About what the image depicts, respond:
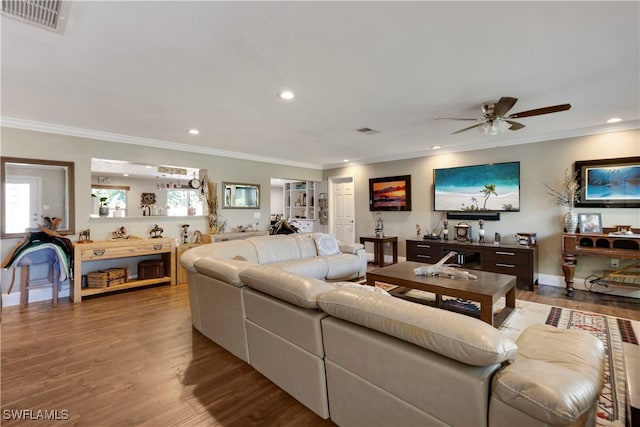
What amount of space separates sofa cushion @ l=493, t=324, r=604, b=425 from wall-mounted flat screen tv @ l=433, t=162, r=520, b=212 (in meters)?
4.38

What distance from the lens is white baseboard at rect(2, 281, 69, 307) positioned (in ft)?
12.5

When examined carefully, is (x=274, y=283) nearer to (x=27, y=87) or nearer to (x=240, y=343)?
(x=240, y=343)

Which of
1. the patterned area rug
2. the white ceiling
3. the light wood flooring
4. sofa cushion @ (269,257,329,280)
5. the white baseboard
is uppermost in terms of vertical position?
the white ceiling

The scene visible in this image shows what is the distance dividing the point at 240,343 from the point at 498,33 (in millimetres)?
2926

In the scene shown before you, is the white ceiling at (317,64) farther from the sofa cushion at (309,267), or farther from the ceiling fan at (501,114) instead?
the sofa cushion at (309,267)

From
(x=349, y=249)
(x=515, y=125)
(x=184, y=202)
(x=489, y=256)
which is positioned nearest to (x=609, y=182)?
(x=489, y=256)

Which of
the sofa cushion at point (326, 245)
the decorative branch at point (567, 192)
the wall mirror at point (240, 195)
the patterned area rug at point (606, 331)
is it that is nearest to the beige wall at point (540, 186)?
the decorative branch at point (567, 192)

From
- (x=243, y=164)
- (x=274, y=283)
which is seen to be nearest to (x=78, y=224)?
(x=243, y=164)

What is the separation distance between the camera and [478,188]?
17.8ft

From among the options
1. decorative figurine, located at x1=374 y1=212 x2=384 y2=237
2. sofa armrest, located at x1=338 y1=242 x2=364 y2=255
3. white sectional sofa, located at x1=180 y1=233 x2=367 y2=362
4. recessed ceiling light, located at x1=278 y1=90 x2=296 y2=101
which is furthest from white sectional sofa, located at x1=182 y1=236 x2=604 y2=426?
decorative figurine, located at x1=374 y1=212 x2=384 y2=237

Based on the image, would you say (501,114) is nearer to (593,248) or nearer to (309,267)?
(593,248)

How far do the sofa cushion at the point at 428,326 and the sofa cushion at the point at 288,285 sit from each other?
0.43 ft

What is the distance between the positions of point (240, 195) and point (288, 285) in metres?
4.77

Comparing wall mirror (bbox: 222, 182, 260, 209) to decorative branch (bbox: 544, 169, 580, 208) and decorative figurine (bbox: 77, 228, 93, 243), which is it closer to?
decorative figurine (bbox: 77, 228, 93, 243)
